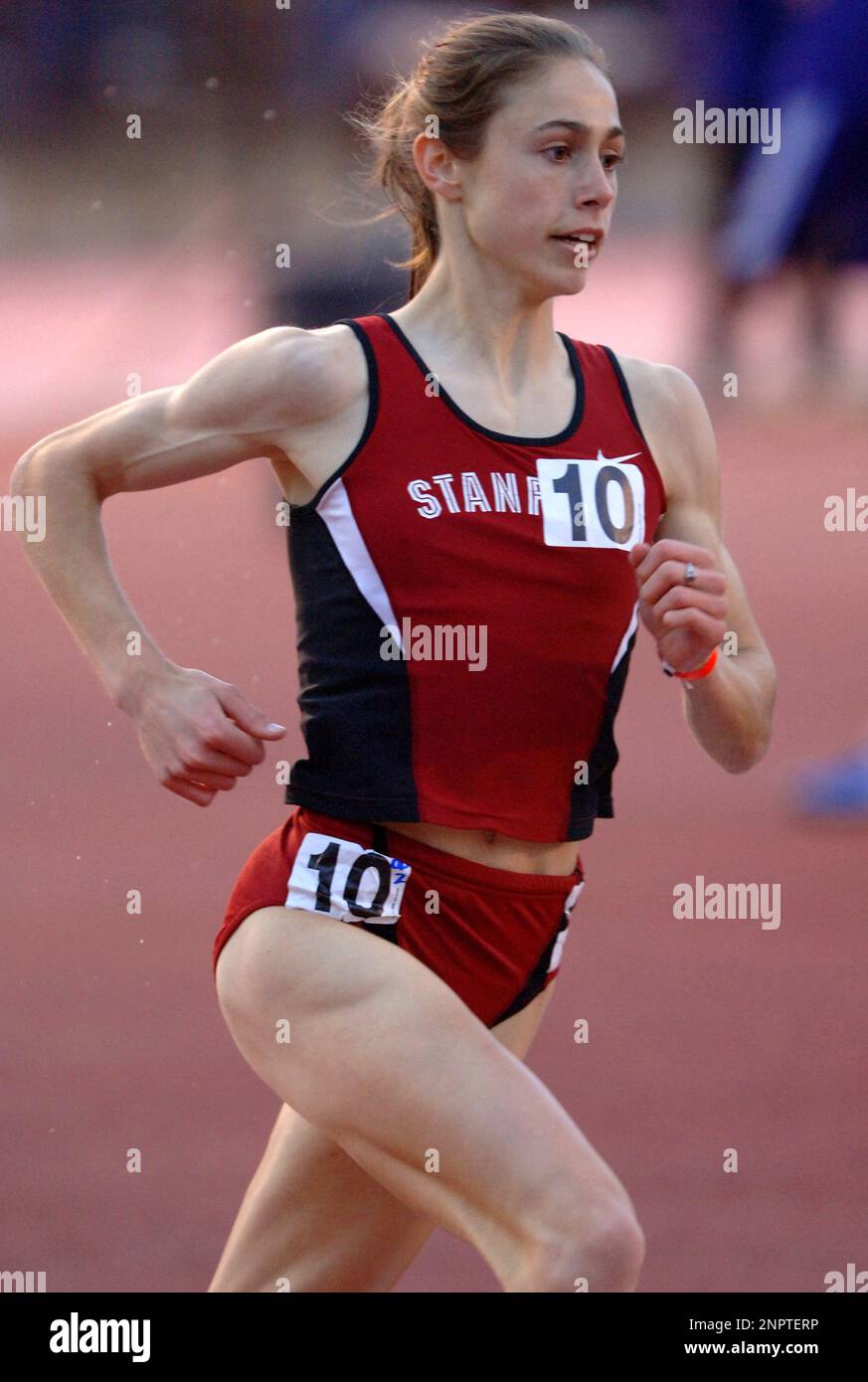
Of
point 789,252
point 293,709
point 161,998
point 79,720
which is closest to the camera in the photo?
point 161,998

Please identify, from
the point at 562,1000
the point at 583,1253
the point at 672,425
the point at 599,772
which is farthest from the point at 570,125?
the point at 562,1000

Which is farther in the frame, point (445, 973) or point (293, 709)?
point (293, 709)

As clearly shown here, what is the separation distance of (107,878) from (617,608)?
6.26 m

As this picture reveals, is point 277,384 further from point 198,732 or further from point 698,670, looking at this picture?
point 698,670

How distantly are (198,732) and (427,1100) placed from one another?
61 centimetres

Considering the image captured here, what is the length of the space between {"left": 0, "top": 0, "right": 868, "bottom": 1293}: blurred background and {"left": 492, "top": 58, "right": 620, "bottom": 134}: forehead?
66 centimetres

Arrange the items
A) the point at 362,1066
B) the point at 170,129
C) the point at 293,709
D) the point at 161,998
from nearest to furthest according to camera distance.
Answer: the point at 362,1066, the point at 161,998, the point at 293,709, the point at 170,129

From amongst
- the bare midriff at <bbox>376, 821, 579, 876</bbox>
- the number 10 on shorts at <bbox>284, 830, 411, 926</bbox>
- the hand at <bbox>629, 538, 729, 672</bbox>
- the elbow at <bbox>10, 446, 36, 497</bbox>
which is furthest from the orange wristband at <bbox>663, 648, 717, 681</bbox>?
the elbow at <bbox>10, 446, 36, 497</bbox>

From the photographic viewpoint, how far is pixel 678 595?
2846 mm

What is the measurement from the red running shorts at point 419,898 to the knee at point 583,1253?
50 cm

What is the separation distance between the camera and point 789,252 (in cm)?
1775

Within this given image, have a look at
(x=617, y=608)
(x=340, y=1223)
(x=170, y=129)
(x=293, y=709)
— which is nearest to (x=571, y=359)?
(x=617, y=608)

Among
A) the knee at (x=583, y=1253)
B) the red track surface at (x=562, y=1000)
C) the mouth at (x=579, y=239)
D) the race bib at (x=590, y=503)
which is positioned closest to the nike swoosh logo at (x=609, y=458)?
the race bib at (x=590, y=503)

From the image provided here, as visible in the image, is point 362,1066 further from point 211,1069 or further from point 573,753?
point 211,1069
